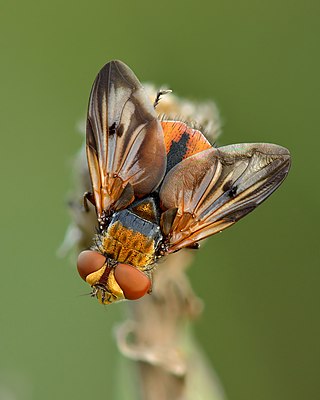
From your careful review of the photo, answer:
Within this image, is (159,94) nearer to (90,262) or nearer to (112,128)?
(112,128)

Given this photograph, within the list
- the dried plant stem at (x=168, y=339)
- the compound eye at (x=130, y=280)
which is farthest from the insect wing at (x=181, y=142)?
the dried plant stem at (x=168, y=339)

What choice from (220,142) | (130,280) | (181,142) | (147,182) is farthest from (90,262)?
(220,142)

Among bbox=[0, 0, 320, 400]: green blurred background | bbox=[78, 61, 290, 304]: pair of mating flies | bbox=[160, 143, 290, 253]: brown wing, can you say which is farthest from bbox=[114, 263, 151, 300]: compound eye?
bbox=[0, 0, 320, 400]: green blurred background

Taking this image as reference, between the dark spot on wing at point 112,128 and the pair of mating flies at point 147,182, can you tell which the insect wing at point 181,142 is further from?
the dark spot on wing at point 112,128

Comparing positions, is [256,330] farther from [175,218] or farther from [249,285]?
[175,218]

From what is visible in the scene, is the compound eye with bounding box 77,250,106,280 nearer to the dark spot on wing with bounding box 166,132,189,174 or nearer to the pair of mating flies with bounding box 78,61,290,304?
the pair of mating flies with bounding box 78,61,290,304

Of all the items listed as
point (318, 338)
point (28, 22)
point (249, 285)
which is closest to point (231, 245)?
point (249, 285)
